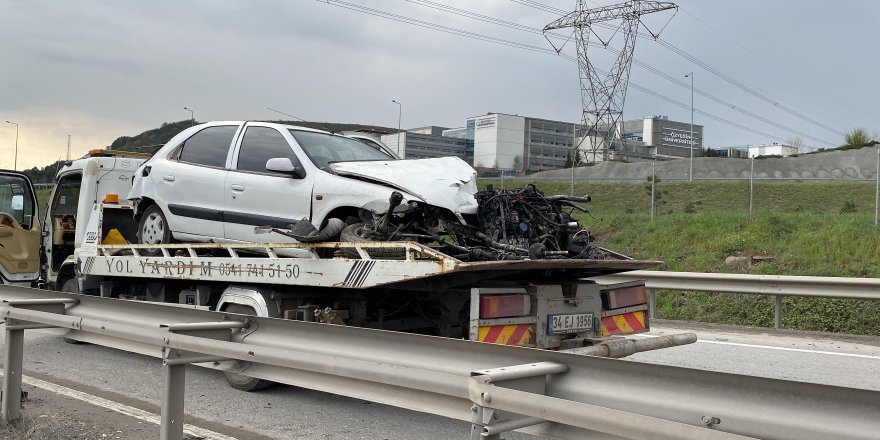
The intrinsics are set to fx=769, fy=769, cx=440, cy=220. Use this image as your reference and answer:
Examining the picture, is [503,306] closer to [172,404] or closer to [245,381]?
[172,404]

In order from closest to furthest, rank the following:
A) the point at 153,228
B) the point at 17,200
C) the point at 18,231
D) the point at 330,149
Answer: the point at 330,149 < the point at 153,228 < the point at 18,231 < the point at 17,200

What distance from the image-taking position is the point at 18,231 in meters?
12.2

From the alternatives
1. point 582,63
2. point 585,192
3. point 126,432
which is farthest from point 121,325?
point 582,63

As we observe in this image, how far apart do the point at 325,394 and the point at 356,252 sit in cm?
153

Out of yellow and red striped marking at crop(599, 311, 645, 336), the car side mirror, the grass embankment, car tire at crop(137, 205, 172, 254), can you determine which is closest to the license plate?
yellow and red striped marking at crop(599, 311, 645, 336)

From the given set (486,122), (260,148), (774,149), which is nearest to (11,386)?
(260,148)

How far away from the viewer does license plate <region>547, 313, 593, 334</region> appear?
20.2 ft

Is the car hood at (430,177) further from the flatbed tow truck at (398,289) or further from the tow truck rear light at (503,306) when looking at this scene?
the tow truck rear light at (503,306)

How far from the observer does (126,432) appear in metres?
5.41

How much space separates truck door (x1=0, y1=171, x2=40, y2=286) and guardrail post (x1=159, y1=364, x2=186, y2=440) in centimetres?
878

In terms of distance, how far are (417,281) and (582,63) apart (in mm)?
55228

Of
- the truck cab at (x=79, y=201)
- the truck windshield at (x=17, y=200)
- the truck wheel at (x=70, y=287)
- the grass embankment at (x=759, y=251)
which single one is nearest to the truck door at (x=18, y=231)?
the truck windshield at (x=17, y=200)

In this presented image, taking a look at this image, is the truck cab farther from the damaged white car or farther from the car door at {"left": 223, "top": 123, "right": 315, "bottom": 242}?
the car door at {"left": 223, "top": 123, "right": 315, "bottom": 242}

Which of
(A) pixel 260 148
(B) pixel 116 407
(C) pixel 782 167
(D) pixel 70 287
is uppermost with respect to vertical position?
(C) pixel 782 167
